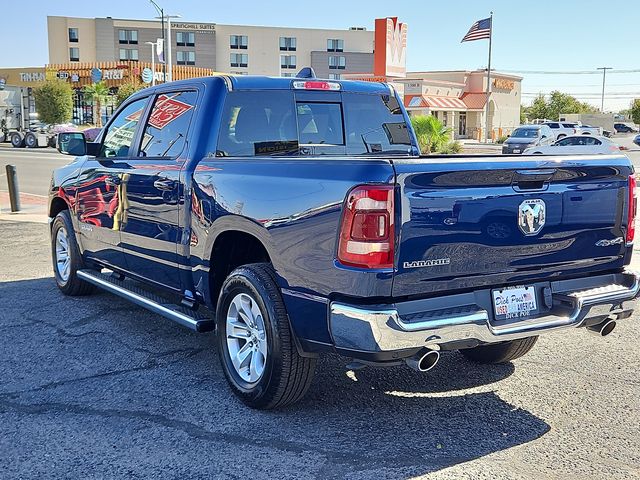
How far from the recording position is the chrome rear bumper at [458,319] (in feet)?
11.4

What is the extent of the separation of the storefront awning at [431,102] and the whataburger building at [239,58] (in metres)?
0.45

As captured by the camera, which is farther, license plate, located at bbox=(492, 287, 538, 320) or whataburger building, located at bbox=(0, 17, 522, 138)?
whataburger building, located at bbox=(0, 17, 522, 138)

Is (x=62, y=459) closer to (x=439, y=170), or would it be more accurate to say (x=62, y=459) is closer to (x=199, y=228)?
(x=199, y=228)

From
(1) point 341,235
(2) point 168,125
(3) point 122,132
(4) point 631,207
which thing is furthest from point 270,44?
(1) point 341,235

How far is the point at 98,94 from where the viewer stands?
202ft

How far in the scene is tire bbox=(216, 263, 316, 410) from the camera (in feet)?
13.2

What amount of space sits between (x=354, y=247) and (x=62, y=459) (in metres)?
1.86

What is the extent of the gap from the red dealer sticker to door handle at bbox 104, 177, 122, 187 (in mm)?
545

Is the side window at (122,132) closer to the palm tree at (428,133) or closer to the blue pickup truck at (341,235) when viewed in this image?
the blue pickup truck at (341,235)

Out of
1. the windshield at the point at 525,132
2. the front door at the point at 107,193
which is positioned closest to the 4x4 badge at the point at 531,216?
the front door at the point at 107,193

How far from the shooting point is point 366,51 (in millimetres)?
96500

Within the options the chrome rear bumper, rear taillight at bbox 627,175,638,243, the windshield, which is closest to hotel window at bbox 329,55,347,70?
the windshield

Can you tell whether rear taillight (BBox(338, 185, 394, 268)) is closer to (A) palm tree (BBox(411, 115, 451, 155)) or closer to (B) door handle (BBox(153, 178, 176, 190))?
(B) door handle (BBox(153, 178, 176, 190))

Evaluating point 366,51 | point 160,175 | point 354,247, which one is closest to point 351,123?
point 160,175
